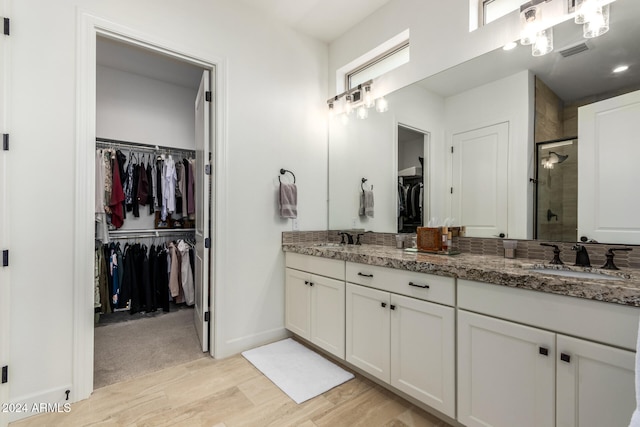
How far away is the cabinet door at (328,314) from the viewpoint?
2.19 meters

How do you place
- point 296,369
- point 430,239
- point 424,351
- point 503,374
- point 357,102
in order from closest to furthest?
point 503,374 < point 424,351 < point 430,239 < point 296,369 < point 357,102

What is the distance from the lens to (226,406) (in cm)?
182

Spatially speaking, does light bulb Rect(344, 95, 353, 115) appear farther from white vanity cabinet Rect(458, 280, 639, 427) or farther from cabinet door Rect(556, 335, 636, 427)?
cabinet door Rect(556, 335, 636, 427)

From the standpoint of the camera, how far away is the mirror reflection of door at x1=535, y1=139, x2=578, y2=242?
1.67 metres

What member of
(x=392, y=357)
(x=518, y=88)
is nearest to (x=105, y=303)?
(x=392, y=357)

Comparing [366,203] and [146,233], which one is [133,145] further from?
→ [366,203]

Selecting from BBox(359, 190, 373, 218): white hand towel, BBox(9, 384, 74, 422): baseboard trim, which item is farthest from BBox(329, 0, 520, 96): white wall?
BBox(9, 384, 74, 422): baseboard trim

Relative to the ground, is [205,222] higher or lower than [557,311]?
higher

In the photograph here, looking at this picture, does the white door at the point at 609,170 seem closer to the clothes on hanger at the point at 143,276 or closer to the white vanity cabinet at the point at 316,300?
the white vanity cabinet at the point at 316,300

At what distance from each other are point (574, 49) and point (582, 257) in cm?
117

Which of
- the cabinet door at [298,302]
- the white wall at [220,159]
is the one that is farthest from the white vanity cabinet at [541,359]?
the white wall at [220,159]

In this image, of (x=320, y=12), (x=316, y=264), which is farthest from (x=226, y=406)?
(x=320, y=12)

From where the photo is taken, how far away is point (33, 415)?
1.73m

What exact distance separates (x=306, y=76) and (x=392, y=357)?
268 centimetres
